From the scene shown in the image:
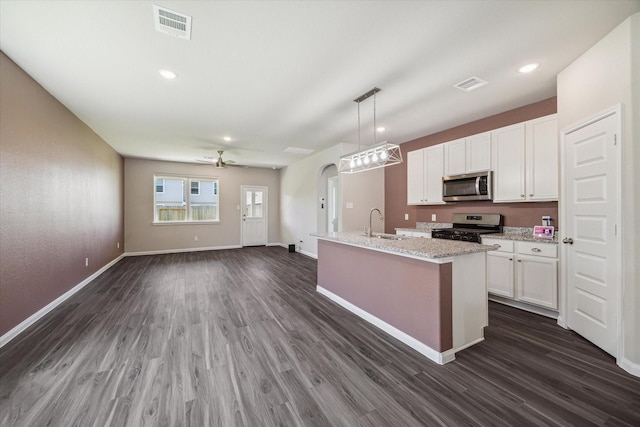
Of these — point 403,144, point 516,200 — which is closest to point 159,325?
point 516,200

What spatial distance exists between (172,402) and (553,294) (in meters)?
3.85

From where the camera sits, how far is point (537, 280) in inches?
116

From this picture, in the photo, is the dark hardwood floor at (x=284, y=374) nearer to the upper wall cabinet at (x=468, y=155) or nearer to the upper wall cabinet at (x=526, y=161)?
the upper wall cabinet at (x=526, y=161)

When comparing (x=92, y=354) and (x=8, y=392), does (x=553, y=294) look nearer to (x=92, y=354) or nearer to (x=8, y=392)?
(x=92, y=354)

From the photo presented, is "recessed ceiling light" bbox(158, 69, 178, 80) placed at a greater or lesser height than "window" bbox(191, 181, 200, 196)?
greater

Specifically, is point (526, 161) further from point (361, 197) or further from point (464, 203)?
point (361, 197)

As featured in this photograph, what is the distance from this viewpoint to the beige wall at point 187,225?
6.77 metres

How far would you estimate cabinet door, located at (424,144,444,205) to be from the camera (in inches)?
170

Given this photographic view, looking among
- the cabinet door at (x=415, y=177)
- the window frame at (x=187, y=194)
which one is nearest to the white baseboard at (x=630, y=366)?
the cabinet door at (x=415, y=177)

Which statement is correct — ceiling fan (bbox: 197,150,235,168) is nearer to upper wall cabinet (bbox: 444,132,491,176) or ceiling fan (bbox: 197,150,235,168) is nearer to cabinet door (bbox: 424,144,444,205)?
cabinet door (bbox: 424,144,444,205)

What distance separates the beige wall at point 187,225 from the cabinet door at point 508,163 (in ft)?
21.4

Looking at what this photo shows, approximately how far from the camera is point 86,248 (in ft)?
13.7

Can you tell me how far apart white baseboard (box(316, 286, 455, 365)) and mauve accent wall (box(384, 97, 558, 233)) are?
2492 mm

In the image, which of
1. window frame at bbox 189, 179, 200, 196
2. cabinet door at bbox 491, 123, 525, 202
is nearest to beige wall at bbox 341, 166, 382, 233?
cabinet door at bbox 491, 123, 525, 202
